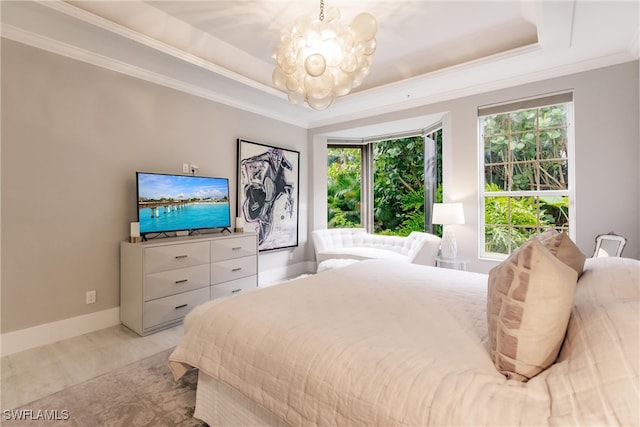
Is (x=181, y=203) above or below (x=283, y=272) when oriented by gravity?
above

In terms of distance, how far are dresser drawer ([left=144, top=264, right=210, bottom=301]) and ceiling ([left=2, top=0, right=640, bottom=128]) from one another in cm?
204

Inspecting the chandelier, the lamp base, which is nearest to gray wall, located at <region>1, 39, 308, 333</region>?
the chandelier

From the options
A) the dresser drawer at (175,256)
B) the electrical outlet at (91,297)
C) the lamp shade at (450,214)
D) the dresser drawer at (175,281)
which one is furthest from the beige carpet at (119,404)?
the lamp shade at (450,214)

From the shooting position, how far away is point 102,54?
9.05 ft

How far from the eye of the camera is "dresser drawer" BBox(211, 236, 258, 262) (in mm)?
3232

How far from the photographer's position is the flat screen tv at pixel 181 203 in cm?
296

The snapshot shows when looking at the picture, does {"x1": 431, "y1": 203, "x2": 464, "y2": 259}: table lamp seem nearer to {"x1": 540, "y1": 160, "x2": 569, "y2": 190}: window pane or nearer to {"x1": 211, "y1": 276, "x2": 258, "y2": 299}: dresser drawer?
{"x1": 540, "y1": 160, "x2": 569, "y2": 190}: window pane

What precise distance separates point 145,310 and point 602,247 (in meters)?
4.15

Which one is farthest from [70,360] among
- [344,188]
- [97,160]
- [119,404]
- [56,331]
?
[344,188]

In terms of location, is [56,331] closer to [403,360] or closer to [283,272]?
[283,272]

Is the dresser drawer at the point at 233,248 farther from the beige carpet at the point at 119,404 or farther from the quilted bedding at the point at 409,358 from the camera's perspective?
the quilted bedding at the point at 409,358

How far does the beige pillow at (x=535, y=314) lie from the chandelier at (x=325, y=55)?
1.59 m

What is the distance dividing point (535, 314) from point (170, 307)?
2.89 m

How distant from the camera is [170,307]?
2.83 m
